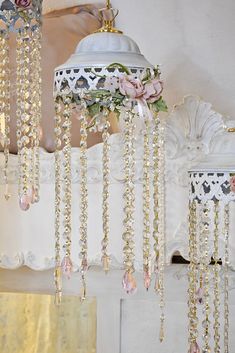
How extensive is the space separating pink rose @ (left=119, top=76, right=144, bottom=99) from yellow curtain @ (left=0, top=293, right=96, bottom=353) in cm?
82

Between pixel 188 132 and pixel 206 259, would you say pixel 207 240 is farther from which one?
pixel 188 132

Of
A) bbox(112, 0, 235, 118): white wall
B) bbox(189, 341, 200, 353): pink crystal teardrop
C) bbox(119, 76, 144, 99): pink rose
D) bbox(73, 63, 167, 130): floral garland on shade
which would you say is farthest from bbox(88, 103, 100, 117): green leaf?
bbox(189, 341, 200, 353): pink crystal teardrop

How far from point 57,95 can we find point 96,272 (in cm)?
70

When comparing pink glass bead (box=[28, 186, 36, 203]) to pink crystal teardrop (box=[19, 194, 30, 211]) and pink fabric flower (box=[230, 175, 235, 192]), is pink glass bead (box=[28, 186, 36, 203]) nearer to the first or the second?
pink crystal teardrop (box=[19, 194, 30, 211])

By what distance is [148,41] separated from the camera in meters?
2.26

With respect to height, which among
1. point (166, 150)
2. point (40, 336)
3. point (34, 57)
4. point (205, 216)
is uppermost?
point (34, 57)

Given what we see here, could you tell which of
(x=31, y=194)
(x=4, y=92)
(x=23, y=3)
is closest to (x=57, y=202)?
(x=31, y=194)

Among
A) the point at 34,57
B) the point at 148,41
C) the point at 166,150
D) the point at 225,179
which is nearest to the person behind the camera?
the point at 225,179

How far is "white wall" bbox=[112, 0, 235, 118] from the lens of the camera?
2.20 m

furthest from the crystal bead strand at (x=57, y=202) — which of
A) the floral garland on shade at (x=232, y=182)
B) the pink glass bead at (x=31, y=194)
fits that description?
the floral garland on shade at (x=232, y=182)

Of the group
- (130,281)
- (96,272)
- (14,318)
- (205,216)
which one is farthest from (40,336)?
(205,216)

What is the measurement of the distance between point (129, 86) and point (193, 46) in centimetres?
61

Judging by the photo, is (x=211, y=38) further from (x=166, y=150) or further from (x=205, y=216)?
(x=205, y=216)

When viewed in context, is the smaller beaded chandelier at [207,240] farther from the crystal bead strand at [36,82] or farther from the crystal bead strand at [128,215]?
the crystal bead strand at [36,82]
